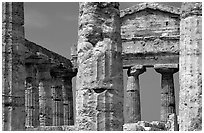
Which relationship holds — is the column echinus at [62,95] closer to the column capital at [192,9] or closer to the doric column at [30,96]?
the doric column at [30,96]

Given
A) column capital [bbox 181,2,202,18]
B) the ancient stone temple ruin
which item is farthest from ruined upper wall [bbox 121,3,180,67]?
column capital [bbox 181,2,202,18]

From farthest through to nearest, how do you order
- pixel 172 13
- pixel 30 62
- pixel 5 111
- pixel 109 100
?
1. pixel 172 13
2. pixel 30 62
3. pixel 5 111
4. pixel 109 100

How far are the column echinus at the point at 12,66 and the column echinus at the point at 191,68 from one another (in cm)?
585

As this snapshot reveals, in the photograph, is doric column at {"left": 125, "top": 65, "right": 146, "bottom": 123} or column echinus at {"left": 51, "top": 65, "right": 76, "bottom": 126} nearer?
column echinus at {"left": 51, "top": 65, "right": 76, "bottom": 126}

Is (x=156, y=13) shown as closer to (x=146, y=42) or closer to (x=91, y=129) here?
(x=146, y=42)

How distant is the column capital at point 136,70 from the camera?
35.8 m

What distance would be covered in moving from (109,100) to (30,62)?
1429 centimetres

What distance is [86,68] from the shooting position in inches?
725

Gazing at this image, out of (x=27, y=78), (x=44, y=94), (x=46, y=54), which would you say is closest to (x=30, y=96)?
(x=27, y=78)

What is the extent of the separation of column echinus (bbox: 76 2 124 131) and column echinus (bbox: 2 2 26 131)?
437 cm

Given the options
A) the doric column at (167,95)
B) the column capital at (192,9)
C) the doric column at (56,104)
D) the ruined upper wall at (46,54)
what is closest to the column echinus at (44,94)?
the ruined upper wall at (46,54)

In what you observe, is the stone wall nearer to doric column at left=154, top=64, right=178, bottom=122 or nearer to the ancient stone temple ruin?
the ancient stone temple ruin

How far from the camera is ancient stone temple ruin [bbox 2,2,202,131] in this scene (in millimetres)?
18281

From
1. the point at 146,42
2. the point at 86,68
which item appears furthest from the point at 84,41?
the point at 146,42
